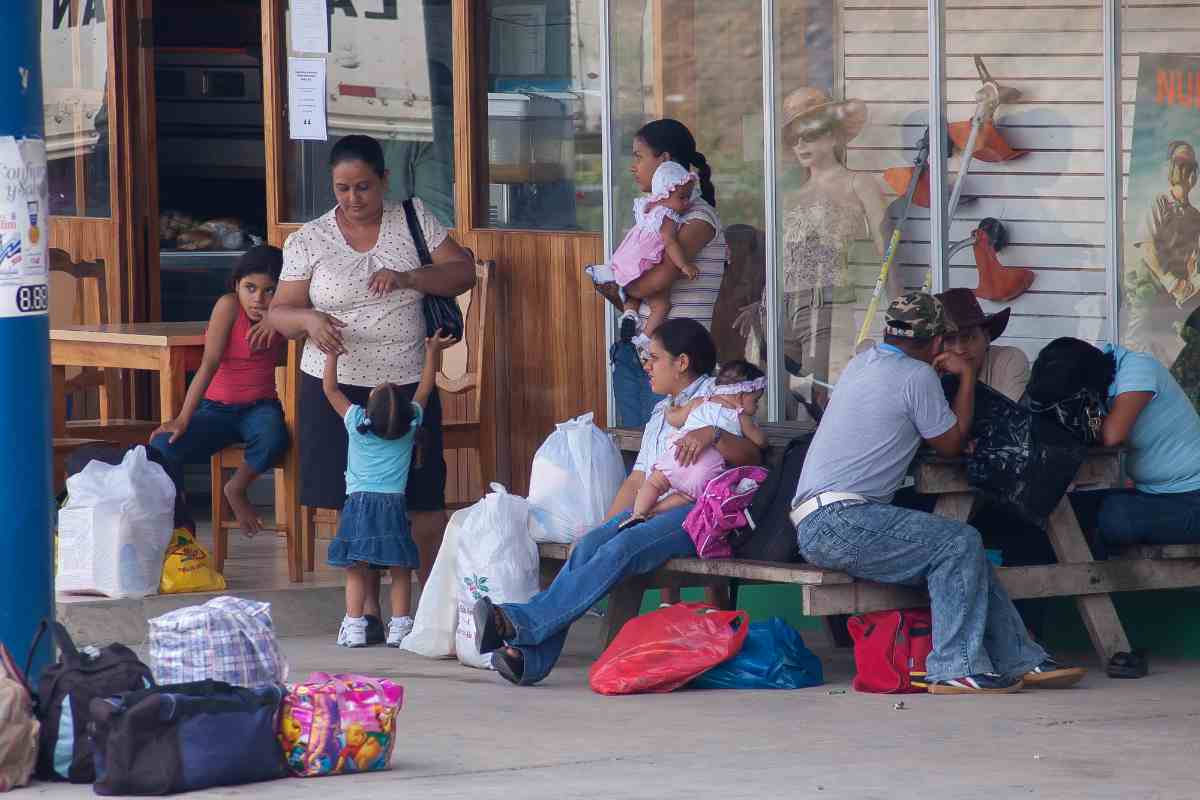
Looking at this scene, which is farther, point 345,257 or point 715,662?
point 345,257

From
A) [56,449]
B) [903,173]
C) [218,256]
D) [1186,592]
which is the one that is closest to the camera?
[1186,592]

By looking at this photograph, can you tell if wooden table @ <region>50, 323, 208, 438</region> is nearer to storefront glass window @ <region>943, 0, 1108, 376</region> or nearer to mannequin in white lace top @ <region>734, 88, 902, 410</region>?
mannequin in white lace top @ <region>734, 88, 902, 410</region>

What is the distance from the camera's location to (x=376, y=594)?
8.16 meters

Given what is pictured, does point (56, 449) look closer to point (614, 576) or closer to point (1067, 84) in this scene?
point (614, 576)

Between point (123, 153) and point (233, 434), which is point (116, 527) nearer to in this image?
point (233, 434)

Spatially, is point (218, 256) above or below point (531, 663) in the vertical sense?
above

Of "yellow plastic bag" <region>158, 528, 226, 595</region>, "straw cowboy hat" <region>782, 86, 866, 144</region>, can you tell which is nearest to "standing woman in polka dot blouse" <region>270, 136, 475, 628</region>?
"yellow plastic bag" <region>158, 528, 226, 595</region>

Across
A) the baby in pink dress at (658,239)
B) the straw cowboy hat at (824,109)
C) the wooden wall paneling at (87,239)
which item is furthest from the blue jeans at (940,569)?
the wooden wall paneling at (87,239)

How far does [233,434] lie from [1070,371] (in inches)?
138

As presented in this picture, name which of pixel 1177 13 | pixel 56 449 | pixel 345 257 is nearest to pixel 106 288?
pixel 56 449

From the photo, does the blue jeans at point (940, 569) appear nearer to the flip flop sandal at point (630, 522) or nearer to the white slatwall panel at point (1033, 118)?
the flip flop sandal at point (630, 522)

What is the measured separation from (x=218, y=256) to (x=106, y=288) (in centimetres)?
93

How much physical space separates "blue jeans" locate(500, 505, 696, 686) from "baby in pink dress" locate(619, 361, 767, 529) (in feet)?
0.20

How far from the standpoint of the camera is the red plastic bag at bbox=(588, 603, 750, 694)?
6.98m
